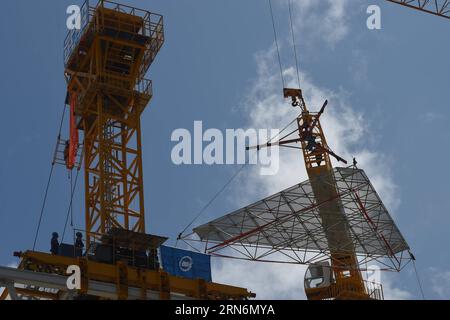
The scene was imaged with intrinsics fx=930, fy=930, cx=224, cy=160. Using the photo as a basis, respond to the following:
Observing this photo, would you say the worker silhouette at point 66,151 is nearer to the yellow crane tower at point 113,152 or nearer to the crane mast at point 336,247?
the yellow crane tower at point 113,152

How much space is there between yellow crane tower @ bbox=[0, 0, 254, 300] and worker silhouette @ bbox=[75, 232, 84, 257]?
0.34ft

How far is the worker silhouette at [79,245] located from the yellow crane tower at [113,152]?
105mm

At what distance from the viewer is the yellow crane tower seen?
182 ft

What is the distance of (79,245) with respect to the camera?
2279 inches

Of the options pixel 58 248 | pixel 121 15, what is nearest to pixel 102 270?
pixel 58 248

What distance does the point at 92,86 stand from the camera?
67.6 meters

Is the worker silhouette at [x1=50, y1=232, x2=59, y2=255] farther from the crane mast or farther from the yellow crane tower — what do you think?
the crane mast

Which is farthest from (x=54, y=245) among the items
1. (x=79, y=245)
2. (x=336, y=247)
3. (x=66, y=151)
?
(x=336, y=247)

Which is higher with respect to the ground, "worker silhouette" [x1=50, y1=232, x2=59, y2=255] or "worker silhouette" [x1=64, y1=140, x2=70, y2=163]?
"worker silhouette" [x1=64, y1=140, x2=70, y2=163]

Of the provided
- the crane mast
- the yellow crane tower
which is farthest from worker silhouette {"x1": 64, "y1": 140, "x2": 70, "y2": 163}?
the crane mast

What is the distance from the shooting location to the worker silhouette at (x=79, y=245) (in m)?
57.2

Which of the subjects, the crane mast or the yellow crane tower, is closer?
the yellow crane tower
